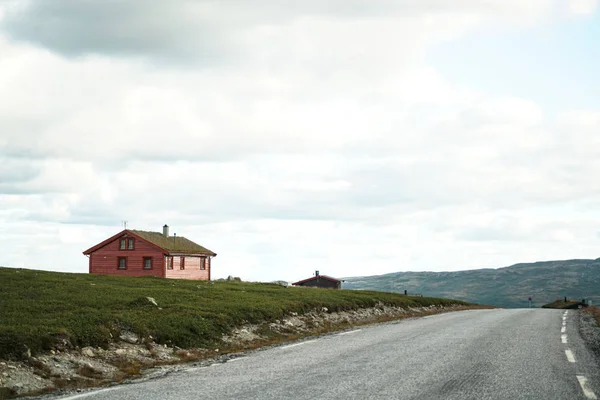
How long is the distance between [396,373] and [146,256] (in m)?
61.7

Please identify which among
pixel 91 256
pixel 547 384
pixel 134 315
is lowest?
pixel 547 384

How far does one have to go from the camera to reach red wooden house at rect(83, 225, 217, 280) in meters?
70.1

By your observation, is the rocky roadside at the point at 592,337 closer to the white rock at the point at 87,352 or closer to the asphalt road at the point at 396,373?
the asphalt road at the point at 396,373

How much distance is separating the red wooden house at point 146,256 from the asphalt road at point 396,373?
178 feet

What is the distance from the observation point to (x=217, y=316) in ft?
72.3

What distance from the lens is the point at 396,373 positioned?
38.8ft

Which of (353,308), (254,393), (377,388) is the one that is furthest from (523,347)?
(353,308)

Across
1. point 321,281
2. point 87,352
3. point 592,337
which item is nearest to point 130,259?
point 321,281

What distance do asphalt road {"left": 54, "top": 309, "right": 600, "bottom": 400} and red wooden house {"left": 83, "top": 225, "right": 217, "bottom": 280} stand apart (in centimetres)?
5420

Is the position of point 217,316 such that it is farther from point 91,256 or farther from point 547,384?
point 91,256

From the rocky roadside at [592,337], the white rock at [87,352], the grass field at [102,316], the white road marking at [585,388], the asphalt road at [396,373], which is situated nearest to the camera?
the white road marking at [585,388]

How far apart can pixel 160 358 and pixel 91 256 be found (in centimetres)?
6157

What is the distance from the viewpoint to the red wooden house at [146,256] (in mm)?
70062

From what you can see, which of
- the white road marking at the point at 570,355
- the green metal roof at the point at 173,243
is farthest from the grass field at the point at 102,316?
the green metal roof at the point at 173,243
